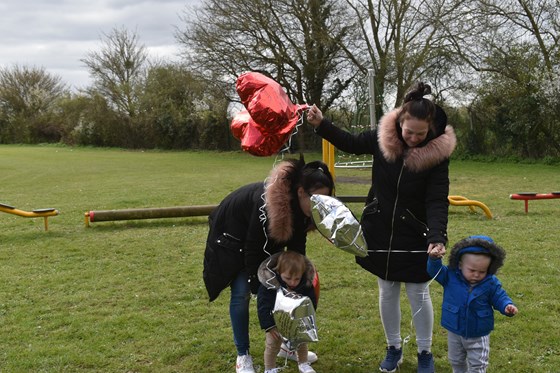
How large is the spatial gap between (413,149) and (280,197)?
844 mm

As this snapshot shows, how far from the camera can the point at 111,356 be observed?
4109mm

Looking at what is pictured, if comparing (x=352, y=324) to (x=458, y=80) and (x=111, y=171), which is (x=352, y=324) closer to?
(x=111, y=171)

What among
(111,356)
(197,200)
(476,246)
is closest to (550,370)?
(476,246)

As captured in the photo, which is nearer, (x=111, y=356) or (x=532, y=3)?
(x=111, y=356)

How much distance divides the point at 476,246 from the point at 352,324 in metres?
1.80

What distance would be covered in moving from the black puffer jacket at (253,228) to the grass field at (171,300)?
0.86m

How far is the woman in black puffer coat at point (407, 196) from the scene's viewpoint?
127 inches

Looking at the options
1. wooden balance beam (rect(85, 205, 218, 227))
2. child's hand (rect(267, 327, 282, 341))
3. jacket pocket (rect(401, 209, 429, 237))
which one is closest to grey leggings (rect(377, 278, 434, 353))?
jacket pocket (rect(401, 209, 429, 237))

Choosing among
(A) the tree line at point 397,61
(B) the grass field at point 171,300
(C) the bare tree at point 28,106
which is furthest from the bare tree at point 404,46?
(C) the bare tree at point 28,106

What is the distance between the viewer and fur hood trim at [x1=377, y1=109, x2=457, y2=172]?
323cm

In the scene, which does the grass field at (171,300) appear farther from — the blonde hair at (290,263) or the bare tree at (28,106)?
the bare tree at (28,106)

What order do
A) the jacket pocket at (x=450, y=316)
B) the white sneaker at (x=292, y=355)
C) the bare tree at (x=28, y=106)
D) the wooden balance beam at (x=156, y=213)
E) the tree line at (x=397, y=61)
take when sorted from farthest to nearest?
the bare tree at (x=28, y=106) < the tree line at (x=397, y=61) < the wooden balance beam at (x=156, y=213) < the white sneaker at (x=292, y=355) < the jacket pocket at (x=450, y=316)

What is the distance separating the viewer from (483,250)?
123 inches

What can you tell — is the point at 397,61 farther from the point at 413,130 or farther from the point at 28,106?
the point at 28,106
